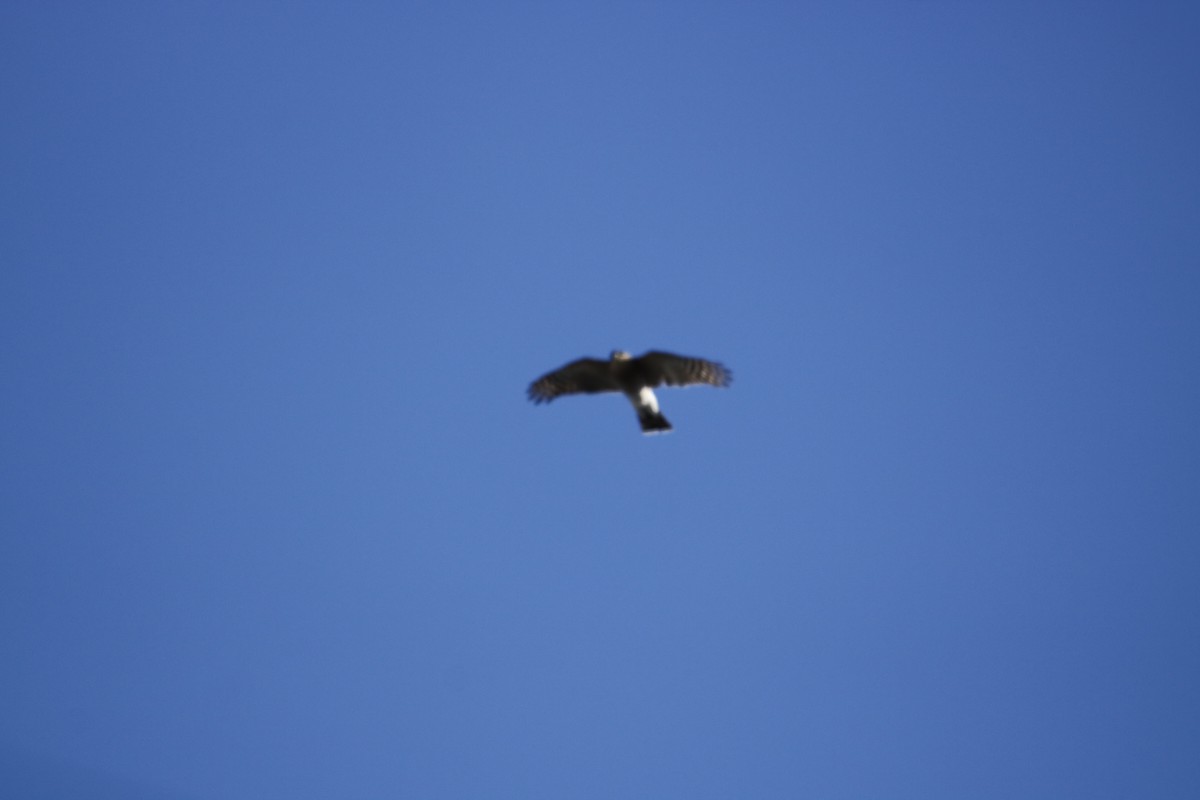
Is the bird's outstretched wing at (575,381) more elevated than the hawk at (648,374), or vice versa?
the bird's outstretched wing at (575,381)

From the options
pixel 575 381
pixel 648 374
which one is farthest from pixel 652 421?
pixel 575 381

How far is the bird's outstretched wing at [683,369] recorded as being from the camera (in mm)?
28672

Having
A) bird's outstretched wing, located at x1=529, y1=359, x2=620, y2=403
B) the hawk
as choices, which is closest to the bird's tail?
the hawk

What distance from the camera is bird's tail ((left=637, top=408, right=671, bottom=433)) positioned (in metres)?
29.0

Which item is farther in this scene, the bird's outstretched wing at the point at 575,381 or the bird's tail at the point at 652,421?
the bird's outstretched wing at the point at 575,381

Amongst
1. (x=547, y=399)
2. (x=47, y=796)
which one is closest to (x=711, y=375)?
(x=547, y=399)

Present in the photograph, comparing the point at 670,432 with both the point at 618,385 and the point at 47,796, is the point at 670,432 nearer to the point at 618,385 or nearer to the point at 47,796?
the point at 618,385

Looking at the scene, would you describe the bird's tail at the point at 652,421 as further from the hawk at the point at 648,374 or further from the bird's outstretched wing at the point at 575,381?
the bird's outstretched wing at the point at 575,381

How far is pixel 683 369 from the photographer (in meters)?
28.9

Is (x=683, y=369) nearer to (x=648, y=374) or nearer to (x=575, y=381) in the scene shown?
(x=648, y=374)

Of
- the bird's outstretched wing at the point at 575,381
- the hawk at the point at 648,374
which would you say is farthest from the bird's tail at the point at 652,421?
the bird's outstretched wing at the point at 575,381

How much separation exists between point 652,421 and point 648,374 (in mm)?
909

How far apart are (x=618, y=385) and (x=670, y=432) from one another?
4.99 feet

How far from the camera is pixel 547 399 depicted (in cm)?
3039
